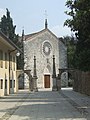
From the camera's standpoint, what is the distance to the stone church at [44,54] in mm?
74188

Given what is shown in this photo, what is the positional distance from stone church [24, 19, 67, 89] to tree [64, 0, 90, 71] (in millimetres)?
47075

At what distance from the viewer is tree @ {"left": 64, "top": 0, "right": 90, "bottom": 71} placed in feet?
74.7

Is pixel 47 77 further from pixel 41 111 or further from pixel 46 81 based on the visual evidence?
pixel 41 111

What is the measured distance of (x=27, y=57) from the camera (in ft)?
242

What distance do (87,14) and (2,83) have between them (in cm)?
2210

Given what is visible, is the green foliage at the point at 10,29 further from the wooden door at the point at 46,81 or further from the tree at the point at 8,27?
the wooden door at the point at 46,81

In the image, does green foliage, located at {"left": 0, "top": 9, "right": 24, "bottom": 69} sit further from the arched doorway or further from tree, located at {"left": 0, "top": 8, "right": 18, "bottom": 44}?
the arched doorway

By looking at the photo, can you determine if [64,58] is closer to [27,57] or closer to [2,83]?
[27,57]

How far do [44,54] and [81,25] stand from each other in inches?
2069

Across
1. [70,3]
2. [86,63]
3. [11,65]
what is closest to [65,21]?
[70,3]

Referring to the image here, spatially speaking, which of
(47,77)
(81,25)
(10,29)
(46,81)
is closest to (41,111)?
(81,25)

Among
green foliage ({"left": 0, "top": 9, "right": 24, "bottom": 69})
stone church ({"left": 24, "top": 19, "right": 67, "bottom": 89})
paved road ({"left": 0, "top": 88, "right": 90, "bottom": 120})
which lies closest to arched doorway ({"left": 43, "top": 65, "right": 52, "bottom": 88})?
stone church ({"left": 24, "top": 19, "right": 67, "bottom": 89})

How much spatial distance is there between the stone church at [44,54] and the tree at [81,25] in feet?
154

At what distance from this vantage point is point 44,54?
A: 75688 mm
